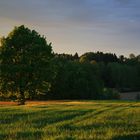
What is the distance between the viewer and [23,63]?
3017 inches

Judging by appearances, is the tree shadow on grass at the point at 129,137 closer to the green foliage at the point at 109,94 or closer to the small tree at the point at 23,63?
the small tree at the point at 23,63

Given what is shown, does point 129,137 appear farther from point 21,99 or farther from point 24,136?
point 21,99

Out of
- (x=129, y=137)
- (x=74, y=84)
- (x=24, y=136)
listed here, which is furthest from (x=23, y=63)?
(x=129, y=137)

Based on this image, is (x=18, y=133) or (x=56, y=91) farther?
(x=56, y=91)

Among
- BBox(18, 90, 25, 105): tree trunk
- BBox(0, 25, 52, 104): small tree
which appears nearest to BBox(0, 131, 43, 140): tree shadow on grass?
BBox(0, 25, 52, 104): small tree

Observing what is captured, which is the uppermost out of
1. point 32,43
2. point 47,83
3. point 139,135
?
point 32,43

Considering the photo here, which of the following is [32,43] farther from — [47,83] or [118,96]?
[118,96]

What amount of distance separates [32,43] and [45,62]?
3.58 meters

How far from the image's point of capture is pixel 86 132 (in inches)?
834

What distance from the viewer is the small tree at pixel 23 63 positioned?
251ft

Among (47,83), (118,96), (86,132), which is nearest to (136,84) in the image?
(118,96)

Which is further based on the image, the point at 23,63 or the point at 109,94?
the point at 109,94

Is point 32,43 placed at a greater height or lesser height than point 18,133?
greater

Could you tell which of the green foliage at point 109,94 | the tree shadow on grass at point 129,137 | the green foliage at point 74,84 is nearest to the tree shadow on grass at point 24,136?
the tree shadow on grass at point 129,137
